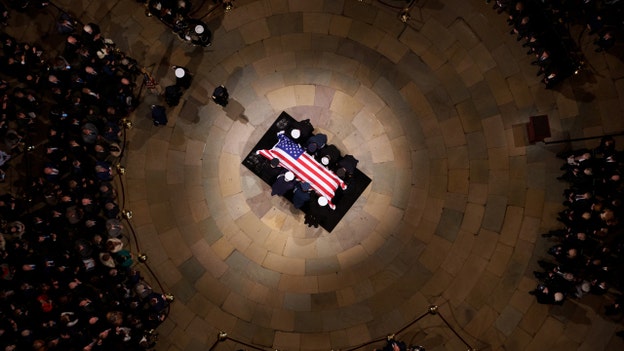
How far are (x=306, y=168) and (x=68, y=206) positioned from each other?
7.46 metres

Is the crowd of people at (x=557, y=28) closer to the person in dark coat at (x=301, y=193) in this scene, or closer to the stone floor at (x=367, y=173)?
the stone floor at (x=367, y=173)

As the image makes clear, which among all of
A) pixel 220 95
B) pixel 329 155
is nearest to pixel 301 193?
pixel 329 155

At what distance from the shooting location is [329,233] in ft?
49.6

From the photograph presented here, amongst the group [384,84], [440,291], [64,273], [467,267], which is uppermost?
[384,84]

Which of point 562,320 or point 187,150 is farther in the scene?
point 187,150

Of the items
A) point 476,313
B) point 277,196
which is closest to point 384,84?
point 277,196

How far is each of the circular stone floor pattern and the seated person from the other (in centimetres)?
96

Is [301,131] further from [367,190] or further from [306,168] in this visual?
[367,190]

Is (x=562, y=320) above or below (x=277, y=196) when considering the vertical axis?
above

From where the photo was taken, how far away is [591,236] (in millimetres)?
13734

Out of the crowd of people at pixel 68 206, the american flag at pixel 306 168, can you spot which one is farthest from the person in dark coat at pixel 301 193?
the crowd of people at pixel 68 206

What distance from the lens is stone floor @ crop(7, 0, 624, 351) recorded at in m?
14.6

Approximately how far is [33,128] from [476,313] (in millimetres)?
15879

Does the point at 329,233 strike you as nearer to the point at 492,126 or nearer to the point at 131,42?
the point at 492,126
